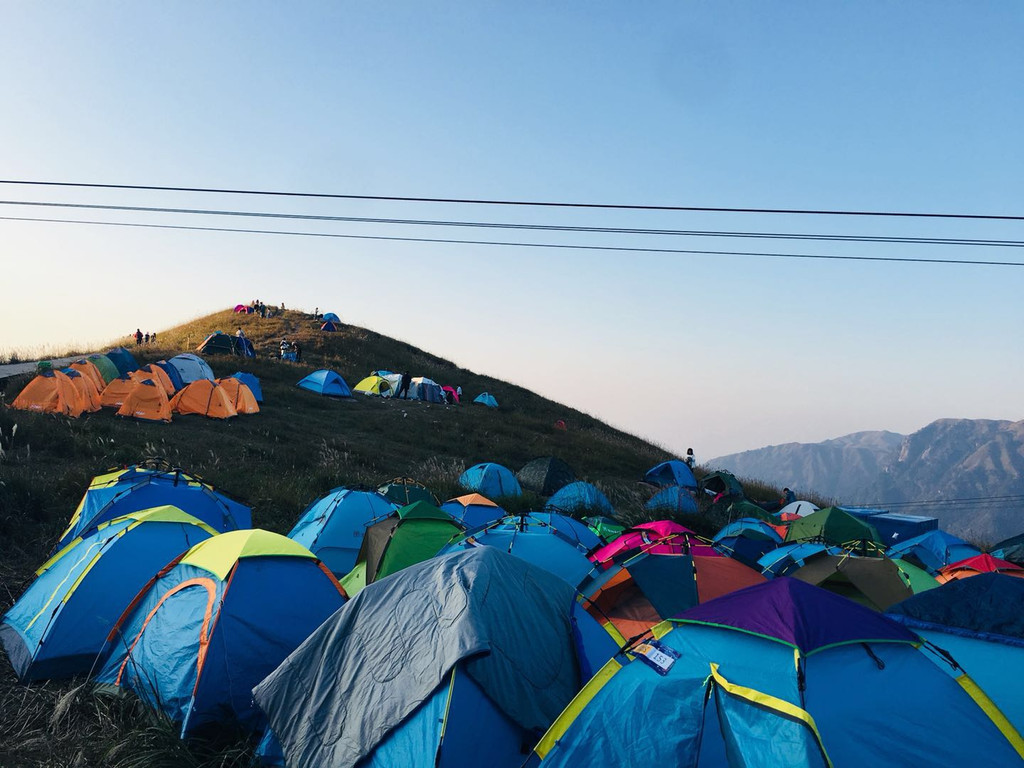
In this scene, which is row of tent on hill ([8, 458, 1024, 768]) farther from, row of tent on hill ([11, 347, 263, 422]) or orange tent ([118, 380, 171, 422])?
orange tent ([118, 380, 171, 422])

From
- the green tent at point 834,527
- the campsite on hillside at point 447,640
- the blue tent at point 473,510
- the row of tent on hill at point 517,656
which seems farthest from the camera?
the green tent at point 834,527

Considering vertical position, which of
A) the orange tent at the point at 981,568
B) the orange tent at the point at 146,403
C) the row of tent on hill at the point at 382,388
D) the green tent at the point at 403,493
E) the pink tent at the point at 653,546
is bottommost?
the orange tent at the point at 981,568

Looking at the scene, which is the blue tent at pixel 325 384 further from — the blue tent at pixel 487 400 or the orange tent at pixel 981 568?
the orange tent at pixel 981 568

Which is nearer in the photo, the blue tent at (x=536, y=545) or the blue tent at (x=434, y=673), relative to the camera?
the blue tent at (x=434, y=673)

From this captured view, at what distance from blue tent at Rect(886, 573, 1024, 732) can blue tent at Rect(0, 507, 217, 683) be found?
7600mm

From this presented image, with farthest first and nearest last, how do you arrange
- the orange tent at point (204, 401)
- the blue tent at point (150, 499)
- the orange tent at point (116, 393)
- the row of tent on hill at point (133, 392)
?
1. the orange tent at point (204, 401)
2. the orange tent at point (116, 393)
3. the row of tent on hill at point (133, 392)
4. the blue tent at point (150, 499)

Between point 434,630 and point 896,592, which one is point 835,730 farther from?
point 896,592

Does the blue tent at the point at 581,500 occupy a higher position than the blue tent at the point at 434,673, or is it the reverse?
the blue tent at the point at 434,673

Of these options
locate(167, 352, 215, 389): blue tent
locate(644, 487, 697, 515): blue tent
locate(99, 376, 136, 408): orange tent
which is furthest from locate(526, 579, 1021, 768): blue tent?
locate(167, 352, 215, 389): blue tent

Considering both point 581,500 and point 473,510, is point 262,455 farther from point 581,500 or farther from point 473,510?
point 581,500

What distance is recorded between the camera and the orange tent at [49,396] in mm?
17453

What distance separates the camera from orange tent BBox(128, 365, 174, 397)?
20.6 meters

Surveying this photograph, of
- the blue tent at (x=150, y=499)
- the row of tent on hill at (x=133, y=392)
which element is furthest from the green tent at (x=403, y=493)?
the row of tent on hill at (x=133, y=392)

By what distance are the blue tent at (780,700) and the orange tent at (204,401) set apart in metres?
20.5
